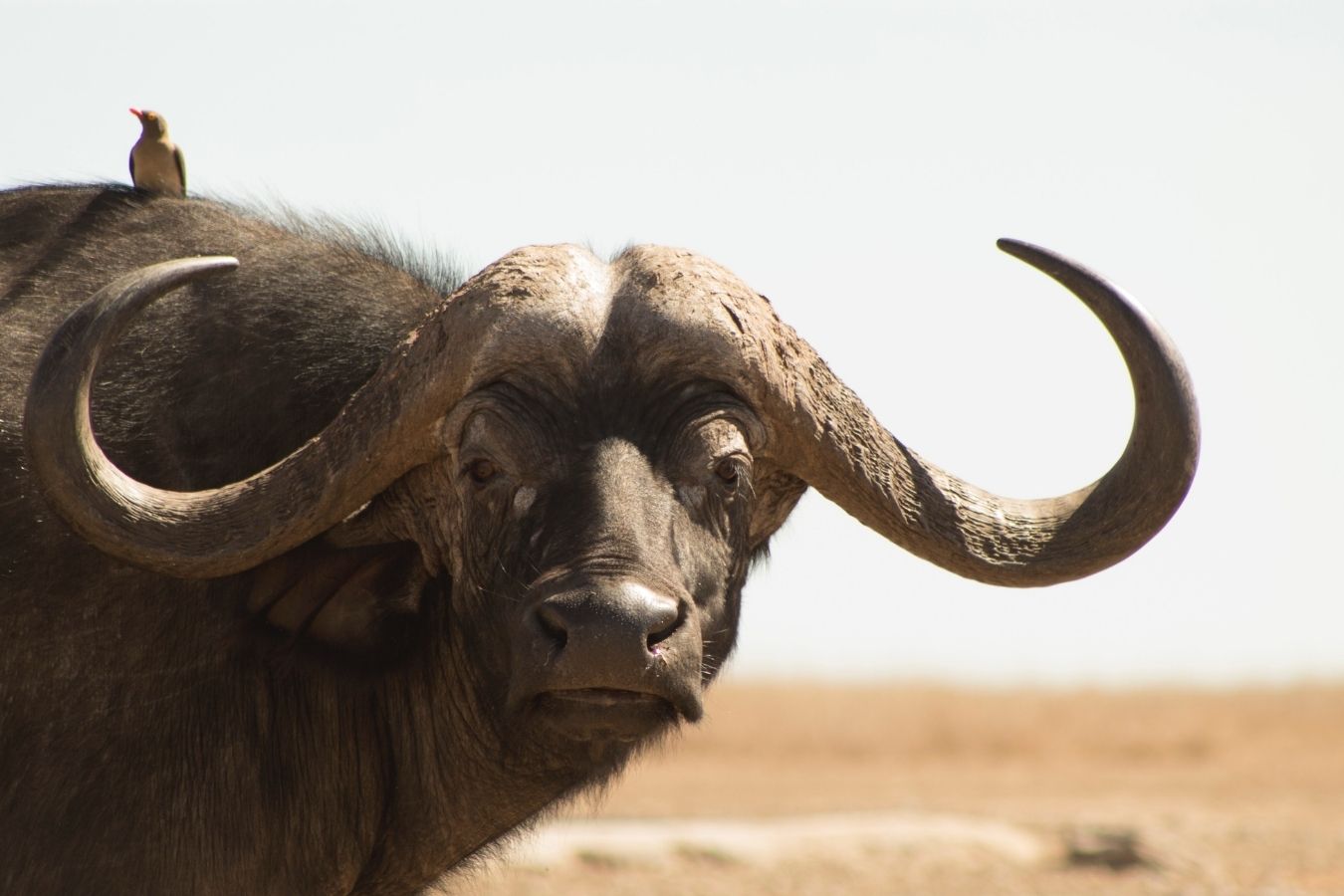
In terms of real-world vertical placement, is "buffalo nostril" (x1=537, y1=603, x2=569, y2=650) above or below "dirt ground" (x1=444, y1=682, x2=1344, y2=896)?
above

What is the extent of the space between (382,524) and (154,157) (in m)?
2.16

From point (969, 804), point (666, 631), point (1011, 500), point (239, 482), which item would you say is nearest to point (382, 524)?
point (239, 482)

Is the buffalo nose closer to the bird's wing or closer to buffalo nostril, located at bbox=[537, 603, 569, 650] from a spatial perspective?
buffalo nostril, located at bbox=[537, 603, 569, 650]

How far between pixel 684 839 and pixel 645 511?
6.81 m

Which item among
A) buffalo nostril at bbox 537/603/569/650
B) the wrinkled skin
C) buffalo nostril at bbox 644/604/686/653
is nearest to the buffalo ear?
the wrinkled skin

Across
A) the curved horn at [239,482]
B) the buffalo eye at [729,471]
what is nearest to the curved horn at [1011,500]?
the buffalo eye at [729,471]

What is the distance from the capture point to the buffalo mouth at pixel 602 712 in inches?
179

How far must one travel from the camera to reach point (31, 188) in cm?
595

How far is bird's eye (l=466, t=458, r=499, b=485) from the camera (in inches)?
197

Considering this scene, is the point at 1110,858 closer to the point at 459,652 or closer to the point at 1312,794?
the point at 459,652

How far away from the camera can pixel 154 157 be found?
22.0ft

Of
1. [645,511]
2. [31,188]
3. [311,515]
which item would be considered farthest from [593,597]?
[31,188]

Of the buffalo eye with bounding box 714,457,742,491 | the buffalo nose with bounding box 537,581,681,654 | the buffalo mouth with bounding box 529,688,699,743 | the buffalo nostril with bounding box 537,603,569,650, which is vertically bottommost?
the buffalo mouth with bounding box 529,688,699,743

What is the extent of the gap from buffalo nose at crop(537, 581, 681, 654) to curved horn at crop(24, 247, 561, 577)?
33.7 inches
